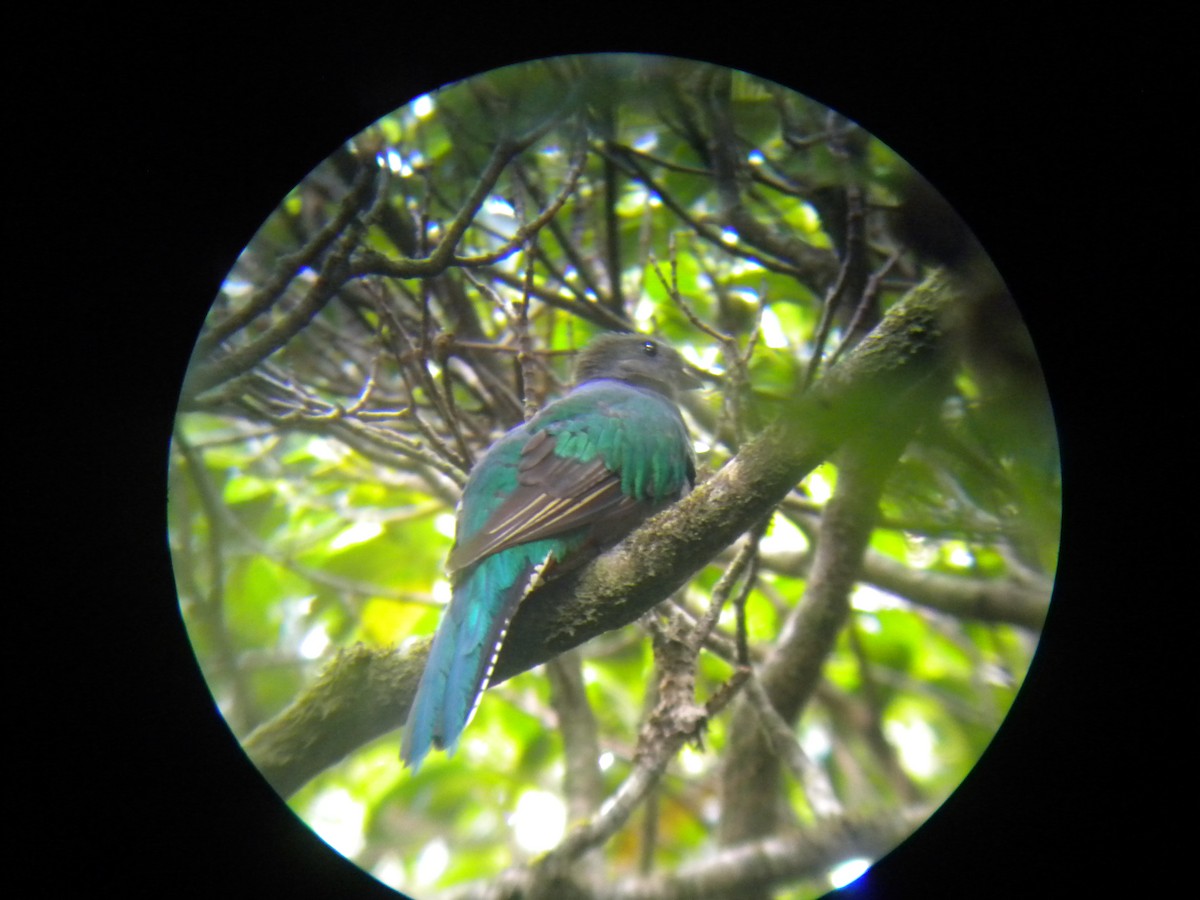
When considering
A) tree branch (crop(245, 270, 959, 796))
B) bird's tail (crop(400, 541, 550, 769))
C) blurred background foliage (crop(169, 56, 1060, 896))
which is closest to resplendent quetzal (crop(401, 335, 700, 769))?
bird's tail (crop(400, 541, 550, 769))

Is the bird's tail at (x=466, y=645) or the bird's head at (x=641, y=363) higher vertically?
the bird's head at (x=641, y=363)

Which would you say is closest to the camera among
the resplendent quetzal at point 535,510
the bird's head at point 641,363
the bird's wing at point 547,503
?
the resplendent quetzal at point 535,510

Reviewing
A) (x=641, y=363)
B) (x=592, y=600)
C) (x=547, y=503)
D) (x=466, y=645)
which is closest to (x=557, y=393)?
(x=641, y=363)

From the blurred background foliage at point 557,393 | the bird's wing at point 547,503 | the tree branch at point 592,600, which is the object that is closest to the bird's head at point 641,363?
the blurred background foliage at point 557,393

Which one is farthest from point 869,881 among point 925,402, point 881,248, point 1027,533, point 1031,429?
point 881,248

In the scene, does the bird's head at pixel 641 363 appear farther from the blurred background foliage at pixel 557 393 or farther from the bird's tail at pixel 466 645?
the bird's tail at pixel 466 645

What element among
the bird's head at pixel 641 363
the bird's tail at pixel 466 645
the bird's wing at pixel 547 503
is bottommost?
the bird's tail at pixel 466 645

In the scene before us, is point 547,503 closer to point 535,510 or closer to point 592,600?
point 535,510
